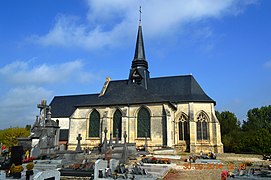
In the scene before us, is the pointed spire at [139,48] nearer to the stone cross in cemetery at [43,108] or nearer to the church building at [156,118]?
the church building at [156,118]

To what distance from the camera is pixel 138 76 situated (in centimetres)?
3058

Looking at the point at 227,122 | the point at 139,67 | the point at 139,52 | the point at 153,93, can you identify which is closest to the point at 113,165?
the point at 153,93

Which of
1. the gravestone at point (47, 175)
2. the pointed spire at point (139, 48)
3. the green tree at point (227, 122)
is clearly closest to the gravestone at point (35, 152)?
the gravestone at point (47, 175)

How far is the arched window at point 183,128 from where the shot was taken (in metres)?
26.4

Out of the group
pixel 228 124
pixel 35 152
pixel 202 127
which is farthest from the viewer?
pixel 228 124

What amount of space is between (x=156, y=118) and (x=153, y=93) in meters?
7.21

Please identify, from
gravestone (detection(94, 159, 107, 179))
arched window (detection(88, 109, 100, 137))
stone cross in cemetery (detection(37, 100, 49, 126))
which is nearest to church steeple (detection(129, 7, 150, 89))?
arched window (detection(88, 109, 100, 137))

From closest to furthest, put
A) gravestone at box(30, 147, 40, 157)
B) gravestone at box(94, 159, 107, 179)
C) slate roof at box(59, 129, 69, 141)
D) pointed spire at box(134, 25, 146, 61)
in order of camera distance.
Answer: gravestone at box(94, 159, 107, 179) → gravestone at box(30, 147, 40, 157) → slate roof at box(59, 129, 69, 141) → pointed spire at box(134, 25, 146, 61)

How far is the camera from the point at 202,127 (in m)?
26.0

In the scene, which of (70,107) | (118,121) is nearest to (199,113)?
(118,121)

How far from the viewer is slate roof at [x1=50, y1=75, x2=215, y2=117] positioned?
2425cm

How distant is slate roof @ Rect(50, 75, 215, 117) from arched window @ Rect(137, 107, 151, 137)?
3.55ft

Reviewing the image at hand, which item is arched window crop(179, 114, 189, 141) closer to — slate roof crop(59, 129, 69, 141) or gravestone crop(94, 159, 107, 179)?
slate roof crop(59, 129, 69, 141)

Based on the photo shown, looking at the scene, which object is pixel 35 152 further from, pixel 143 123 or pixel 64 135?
pixel 64 135
